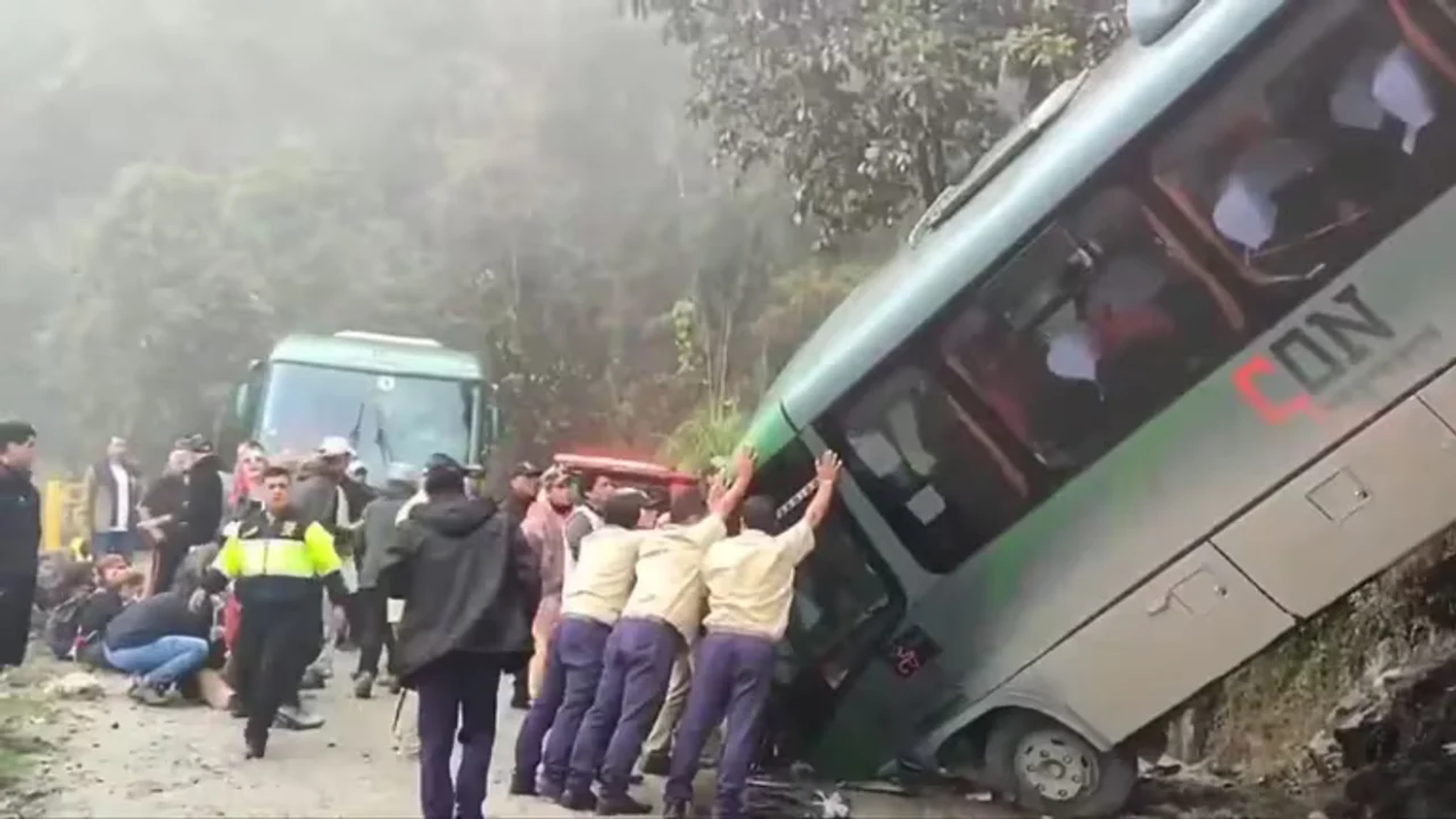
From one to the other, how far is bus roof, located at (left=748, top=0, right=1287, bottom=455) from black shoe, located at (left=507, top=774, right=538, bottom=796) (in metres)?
1.13

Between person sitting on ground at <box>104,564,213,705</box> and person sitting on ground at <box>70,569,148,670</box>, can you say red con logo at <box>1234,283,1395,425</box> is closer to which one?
person sitting on ground at <box>104,564,213,705</box>

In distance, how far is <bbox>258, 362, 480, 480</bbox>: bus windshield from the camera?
4934 millimetres

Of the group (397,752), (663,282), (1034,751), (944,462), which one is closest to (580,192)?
(663,282)

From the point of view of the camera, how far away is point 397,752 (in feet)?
15.9

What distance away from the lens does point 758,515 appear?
16.0ft

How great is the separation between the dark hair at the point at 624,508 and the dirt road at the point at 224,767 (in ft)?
1.91

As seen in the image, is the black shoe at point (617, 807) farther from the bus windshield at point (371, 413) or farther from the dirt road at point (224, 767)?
the bus windshield at point (371, 413)

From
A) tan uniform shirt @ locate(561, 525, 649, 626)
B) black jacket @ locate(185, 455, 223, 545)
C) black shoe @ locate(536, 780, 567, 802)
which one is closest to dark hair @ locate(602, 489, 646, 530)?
tan uniform shirt @ locate(561, 525, 649, 626)

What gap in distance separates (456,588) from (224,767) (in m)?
0.92

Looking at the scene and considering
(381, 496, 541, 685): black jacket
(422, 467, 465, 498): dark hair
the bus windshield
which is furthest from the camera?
the bus windshield

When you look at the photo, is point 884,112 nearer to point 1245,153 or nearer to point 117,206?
point 1245,153

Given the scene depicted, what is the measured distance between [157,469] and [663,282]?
4.98 ft

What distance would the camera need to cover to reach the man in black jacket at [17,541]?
4930 millimetres

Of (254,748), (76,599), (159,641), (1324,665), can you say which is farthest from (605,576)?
(1324,665)
